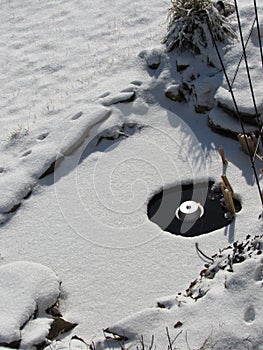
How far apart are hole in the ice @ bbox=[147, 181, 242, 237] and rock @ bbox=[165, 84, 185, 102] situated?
1109mm

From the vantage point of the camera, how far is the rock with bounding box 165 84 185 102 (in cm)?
566

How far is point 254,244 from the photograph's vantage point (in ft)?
11.8

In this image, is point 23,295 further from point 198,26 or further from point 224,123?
point 198,26

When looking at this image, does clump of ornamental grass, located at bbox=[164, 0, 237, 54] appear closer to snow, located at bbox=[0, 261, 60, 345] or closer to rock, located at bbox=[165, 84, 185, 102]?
rock, located at bbox=[165, 84, 185, 102]

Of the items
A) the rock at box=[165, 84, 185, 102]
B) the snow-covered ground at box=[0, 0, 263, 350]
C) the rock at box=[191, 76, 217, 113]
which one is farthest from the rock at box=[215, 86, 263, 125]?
the rock at box=[165, 84, 185, 102]

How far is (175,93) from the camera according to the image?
5664 mm

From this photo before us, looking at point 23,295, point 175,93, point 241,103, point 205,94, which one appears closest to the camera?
point 23,295

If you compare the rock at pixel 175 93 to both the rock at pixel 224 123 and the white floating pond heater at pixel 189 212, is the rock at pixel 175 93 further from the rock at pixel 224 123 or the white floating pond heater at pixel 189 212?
the white floating pond heater at pixel 189 212

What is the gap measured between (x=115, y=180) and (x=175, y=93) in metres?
1.17

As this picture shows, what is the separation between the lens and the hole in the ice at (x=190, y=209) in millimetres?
4590

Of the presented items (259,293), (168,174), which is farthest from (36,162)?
(259,293)

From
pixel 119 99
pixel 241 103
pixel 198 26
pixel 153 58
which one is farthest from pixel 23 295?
pixel 198 26

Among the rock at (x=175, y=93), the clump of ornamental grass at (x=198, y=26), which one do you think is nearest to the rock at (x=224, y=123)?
the rock at (x=175, y=93)

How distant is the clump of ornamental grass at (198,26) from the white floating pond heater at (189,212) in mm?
1841
